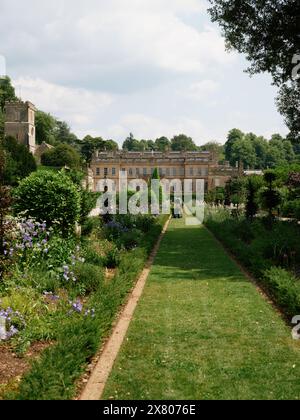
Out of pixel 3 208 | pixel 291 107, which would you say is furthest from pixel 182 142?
pixel 3 208

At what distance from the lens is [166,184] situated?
6919cm

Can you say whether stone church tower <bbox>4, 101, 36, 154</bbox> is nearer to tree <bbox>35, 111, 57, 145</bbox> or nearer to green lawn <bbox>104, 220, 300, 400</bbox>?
tree <bbox>35, 111, 57, 145</bbox>

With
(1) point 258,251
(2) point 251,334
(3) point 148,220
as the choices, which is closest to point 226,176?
(3) point 148,220

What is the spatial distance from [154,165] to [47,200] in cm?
6422

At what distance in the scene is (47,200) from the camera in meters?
10.9

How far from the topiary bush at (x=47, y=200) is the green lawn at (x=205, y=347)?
3.20 meters

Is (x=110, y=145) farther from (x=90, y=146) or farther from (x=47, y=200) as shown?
(x=47, y=200)

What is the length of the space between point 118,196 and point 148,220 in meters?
8.89

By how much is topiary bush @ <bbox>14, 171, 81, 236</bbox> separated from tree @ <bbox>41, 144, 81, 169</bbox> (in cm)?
4542

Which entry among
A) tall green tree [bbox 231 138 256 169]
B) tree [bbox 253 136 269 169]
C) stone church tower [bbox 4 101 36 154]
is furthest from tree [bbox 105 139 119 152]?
tree [bbox 253 136 269 169]

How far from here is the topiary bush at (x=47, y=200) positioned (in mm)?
10898

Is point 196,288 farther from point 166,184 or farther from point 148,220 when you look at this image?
point 166,184

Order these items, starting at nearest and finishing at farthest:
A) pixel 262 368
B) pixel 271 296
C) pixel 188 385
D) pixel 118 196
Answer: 1. pixel 188 385
2. pixel 262 368
3. pixel 271 296
4. pixel 118 196
